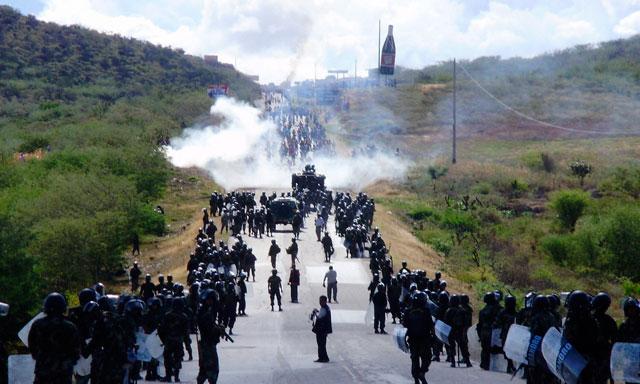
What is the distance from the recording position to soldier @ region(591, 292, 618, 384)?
1213cm

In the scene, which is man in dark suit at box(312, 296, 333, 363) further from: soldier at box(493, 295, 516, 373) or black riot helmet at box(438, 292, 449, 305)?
soldier at box(493, 295, 516, 373)

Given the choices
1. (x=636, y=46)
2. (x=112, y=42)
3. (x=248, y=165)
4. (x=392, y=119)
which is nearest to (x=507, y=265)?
(x=248, y=165)

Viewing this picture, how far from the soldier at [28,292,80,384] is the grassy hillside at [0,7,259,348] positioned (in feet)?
69.1

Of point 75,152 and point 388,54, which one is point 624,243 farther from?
point 388,54

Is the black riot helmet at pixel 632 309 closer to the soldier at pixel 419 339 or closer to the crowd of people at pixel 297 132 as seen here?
the soldier at pixel 419 339

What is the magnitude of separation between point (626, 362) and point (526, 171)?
77.1m

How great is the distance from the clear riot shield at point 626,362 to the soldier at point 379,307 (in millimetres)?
14088

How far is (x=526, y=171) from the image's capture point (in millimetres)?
87188

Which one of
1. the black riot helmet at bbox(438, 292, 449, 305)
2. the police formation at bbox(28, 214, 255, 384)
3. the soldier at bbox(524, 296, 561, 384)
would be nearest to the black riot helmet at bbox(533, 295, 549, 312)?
the soldier at bbox(524, 296, 561, 384)

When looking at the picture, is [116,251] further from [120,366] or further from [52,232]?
Result: [120,366]

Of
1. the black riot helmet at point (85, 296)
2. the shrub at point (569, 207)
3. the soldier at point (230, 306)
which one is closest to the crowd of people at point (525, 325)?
the soldier at point (230, 306)

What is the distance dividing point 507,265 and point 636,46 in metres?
135

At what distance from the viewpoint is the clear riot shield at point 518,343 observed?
1421cm

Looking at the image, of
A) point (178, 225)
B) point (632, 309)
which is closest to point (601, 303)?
point (632, 309)
